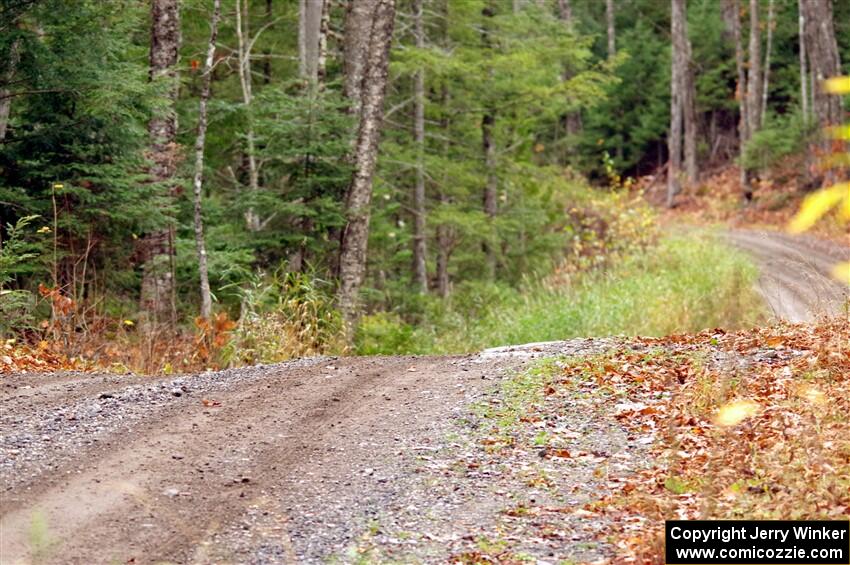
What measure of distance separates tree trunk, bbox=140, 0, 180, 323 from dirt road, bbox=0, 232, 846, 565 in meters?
3.92

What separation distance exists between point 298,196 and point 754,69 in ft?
91.3

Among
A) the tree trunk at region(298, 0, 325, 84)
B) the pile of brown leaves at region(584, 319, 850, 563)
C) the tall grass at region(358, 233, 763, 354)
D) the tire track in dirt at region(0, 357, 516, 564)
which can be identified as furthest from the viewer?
the tree trunk at region(298, 0, 325, 84)

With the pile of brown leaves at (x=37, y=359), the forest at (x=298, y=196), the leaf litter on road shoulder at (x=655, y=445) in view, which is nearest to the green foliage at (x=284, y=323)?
the forest at (x=298, y=196)

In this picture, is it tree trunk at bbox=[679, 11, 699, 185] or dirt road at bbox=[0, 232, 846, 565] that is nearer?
dirt road at bbox=[0, 232, 846, 565]

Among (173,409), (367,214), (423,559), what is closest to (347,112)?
(367,214)

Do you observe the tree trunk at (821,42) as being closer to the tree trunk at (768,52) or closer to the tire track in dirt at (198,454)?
the tree trunk at (768,52)

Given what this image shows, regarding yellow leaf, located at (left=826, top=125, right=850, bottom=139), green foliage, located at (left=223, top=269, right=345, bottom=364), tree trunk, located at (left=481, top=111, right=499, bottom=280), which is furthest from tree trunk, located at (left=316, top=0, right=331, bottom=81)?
yellow leaf, located at (left=826, top=125, right=850, bottom=139)

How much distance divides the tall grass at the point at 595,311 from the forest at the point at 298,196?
0.19 feet

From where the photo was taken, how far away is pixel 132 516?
5.63 meters

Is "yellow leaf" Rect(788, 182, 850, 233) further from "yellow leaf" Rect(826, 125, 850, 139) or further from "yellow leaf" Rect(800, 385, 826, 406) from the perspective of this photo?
"yellow leaf" Rect(800, 385, 826, 406)

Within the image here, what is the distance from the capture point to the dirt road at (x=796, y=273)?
422 inches

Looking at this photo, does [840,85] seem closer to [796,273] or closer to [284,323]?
[284,323]

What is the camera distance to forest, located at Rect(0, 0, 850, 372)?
1211cm

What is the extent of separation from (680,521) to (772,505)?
2.24 ft
